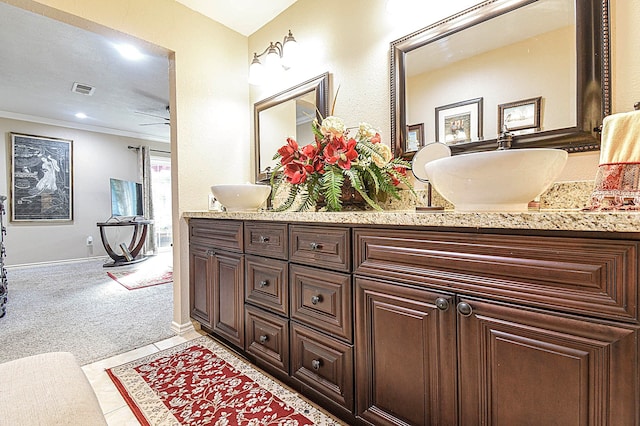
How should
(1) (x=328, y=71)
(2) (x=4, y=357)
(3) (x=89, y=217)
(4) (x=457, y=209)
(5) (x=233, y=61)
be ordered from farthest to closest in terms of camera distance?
(3) (x=89, y=217)
(5) (x=233, y=61)
(1) (x=328, y=71)
(2) (x=4, y=357)
(4) (x=457, y=209)

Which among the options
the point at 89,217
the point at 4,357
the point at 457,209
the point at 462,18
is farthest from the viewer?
the point at 89,217

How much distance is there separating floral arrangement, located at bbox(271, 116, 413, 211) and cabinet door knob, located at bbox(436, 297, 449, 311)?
58 cm

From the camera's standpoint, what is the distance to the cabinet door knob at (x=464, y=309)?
2.74ft

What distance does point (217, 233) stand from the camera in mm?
1822

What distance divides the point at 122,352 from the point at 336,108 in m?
2.09

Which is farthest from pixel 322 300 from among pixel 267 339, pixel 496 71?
pixel 496 71

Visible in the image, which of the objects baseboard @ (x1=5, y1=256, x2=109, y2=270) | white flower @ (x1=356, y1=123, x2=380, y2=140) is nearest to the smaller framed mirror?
white flower @ (x1=356, y1=123, x2=380, y2=140)

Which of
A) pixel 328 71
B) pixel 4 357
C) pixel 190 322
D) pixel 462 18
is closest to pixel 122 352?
pixel 190 322

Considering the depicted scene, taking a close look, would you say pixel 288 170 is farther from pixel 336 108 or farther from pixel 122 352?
pixel 122 352

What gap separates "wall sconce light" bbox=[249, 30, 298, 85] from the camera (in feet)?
6.79

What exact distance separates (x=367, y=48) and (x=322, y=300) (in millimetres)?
1460

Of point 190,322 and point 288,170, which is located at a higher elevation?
point 288,170

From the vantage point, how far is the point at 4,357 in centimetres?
182

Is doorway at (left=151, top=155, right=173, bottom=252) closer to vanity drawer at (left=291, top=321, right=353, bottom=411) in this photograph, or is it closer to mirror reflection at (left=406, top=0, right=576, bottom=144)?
vanity drawer at (left=291, top=321, right=353, bottom=411)
